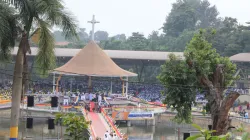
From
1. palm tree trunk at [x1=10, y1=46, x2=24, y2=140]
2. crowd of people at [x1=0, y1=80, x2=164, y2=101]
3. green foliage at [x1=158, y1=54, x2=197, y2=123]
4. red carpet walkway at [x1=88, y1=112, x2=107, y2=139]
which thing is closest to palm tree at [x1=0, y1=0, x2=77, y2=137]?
palm tree trunk at [x1=10, y1=46, x2=24, y2=140]

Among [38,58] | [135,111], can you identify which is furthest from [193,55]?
[135,111]

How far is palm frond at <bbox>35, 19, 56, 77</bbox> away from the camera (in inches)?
384

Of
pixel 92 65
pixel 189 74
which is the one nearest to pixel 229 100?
pixel 189 74

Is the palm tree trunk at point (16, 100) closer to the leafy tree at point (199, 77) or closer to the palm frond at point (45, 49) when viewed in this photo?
the palm frond at point (45, 49)

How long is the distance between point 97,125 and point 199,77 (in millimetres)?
9265

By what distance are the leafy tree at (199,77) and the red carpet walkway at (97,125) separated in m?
6.65

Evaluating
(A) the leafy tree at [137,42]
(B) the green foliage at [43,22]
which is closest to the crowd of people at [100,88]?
(A) the leafy tree at [137,42]

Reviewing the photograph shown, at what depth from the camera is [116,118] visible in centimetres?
2316

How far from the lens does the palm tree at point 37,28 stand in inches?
381

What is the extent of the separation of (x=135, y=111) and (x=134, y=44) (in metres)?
22.8

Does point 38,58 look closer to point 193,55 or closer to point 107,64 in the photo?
point 193,55

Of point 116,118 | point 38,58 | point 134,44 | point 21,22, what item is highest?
point 134,44

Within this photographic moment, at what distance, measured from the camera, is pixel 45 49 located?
9852 mm

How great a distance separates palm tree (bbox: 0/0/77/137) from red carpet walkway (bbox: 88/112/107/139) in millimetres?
7585
